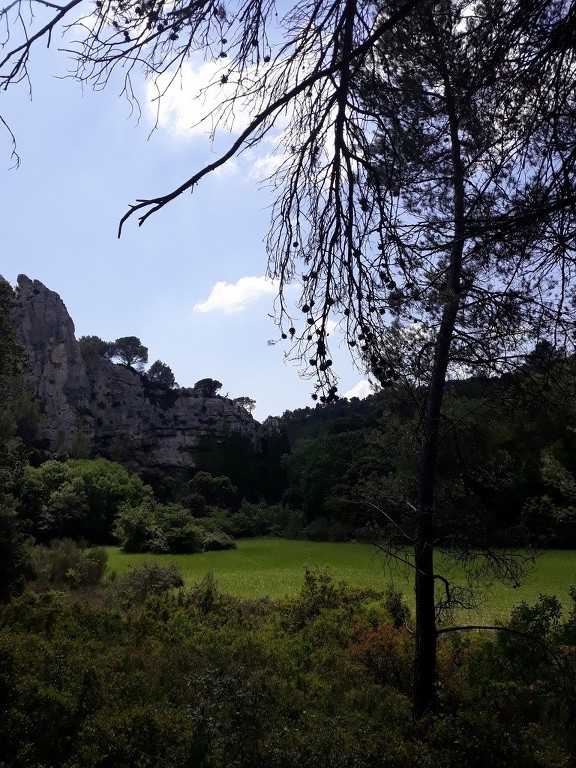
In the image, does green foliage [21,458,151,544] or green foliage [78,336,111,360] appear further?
green foliage [78,336,111,360]

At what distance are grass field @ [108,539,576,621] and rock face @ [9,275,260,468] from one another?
25914mm

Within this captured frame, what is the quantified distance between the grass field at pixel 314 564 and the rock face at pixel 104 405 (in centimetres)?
2591

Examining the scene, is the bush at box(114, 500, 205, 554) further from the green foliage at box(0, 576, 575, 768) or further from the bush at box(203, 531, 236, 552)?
the green foliage at box(0, 576, 575, 768)

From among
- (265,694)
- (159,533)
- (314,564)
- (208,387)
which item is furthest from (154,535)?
(208,387)

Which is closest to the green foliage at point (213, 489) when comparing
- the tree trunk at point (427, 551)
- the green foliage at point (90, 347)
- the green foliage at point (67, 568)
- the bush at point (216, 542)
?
the bush at point (216, 542)

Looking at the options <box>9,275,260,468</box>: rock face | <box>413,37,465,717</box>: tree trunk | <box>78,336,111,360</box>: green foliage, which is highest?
<box>78,336,111,360</box>: green foliage

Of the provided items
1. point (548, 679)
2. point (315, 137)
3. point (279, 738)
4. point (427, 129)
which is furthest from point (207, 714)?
point (427, 129)

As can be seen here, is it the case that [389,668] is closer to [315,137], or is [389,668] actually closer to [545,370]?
[545,370]

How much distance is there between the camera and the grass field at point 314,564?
14586 millimetres

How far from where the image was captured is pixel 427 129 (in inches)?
193

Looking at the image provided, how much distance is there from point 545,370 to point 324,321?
2.32 m

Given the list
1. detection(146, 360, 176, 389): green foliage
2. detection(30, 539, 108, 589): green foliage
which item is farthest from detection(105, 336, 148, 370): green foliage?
detection(30, 539, 108, 589): green foliage

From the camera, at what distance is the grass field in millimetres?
14586

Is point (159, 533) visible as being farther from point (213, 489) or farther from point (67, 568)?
point (213, 489)
